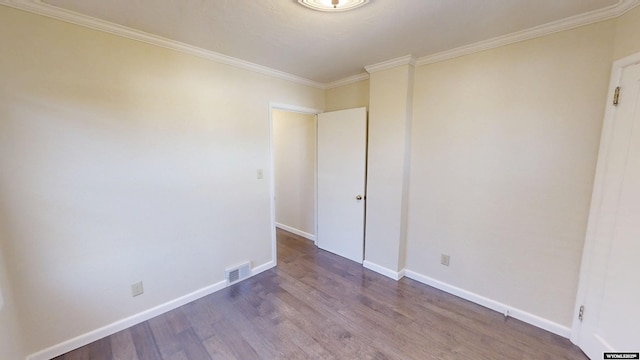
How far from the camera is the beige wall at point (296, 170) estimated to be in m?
3.82

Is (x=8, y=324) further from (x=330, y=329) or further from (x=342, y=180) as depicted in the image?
(x=342, y=180)

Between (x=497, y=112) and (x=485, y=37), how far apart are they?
624 millimetres

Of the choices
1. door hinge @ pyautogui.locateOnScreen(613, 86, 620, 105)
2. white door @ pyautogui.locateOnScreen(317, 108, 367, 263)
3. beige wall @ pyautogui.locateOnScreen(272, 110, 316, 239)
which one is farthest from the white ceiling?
beige wall @ pyautogui.locateOnScreen(272, 110, 316, 239)

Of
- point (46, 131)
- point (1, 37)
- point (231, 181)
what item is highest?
point (1, 37)

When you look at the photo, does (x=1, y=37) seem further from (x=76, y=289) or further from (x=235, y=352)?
(x=235, y=352)

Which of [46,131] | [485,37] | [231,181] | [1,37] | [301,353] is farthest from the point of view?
[231,181]

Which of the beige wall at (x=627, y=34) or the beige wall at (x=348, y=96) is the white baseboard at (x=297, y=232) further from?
the beige wall at (x=627, y=34)

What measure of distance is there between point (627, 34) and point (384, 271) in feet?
8.77

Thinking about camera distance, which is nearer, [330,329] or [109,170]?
[109,170]

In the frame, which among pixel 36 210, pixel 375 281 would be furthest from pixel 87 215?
pixel 375 281

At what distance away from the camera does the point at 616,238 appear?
1574 millimetres

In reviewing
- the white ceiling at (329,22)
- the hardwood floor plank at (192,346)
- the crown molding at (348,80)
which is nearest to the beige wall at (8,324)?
the hardwood floor plank at (192,346)

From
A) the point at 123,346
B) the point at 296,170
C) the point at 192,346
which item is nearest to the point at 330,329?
the point at 192,346

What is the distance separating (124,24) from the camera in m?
1.81
